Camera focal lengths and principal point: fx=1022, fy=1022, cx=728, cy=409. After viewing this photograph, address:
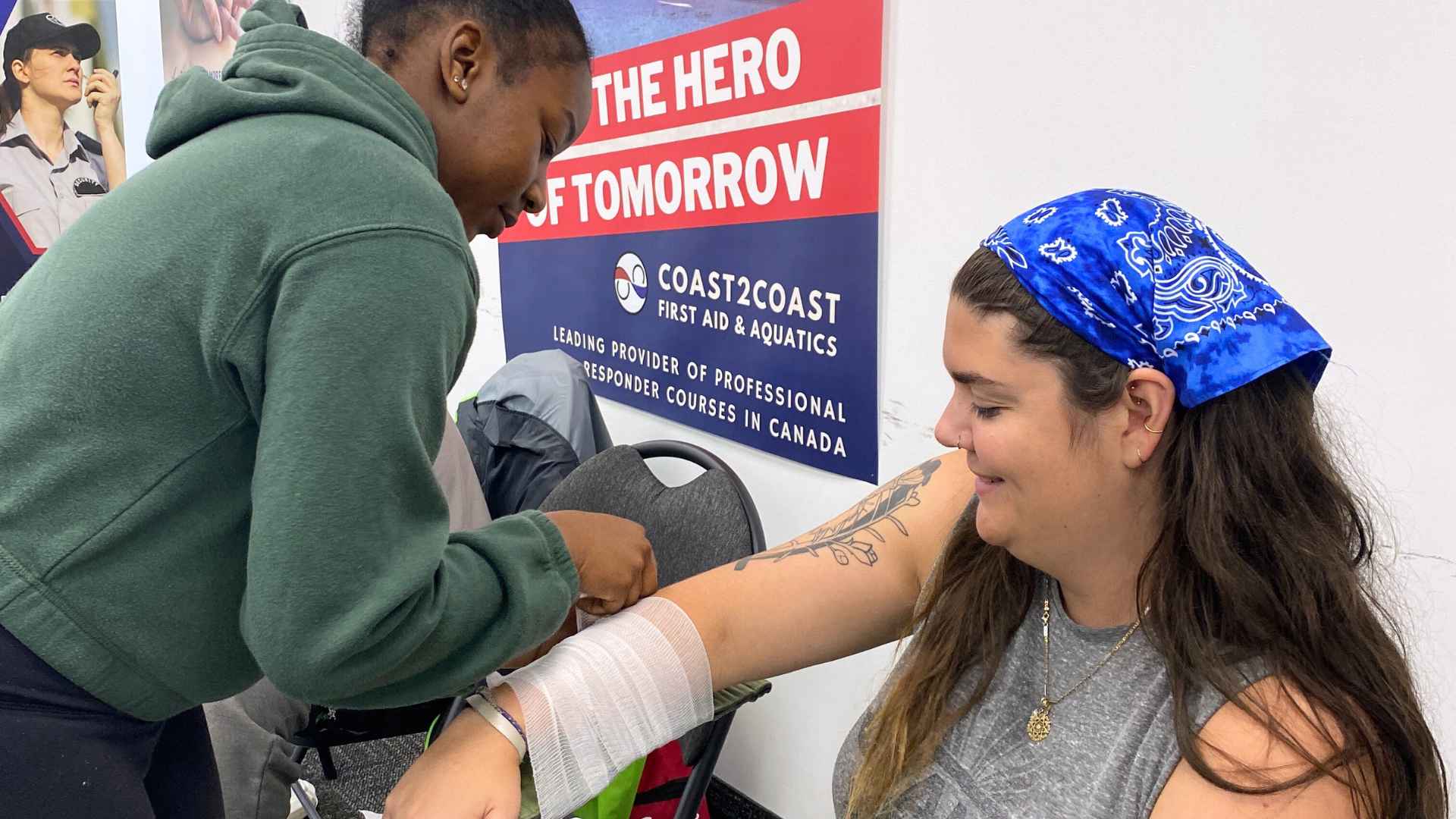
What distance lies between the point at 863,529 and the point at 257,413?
71 cm

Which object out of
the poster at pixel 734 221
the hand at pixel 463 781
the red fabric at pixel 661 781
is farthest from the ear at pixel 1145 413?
the red fabric at pixel 661 781

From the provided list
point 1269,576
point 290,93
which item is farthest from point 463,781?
point 1269,576

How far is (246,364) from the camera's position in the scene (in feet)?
2.41

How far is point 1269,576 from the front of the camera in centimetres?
85

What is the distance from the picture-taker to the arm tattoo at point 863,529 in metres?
1.20

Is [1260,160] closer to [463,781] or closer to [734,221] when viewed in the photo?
[734,221]

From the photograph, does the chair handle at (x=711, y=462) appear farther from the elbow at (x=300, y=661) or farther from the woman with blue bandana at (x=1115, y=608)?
the elbow at (x=300, y=661)

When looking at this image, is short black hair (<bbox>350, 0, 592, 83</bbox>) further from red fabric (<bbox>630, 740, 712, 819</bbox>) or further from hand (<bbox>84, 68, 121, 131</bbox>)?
hand (<bbox>84, 68, 121, 131</bbox>)

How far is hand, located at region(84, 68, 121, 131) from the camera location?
359 centimetres

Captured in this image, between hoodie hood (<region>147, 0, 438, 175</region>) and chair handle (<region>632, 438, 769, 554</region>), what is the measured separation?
0.82 m

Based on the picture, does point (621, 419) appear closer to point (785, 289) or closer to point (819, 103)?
point (785, 289)

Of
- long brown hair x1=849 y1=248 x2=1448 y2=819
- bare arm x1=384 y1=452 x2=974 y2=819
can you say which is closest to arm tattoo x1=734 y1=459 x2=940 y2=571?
bare arm x1=384 y1=452 x2=974 y2=819

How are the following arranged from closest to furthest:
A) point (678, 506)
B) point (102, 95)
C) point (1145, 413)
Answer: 1. point (1145, 413)
2. point (678, 506)
3. point (102, 95)

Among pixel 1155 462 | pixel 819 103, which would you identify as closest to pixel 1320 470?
pixel 1155 462
